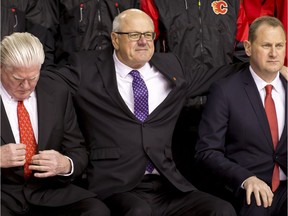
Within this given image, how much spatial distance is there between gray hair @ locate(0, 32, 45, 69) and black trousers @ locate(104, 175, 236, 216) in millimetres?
709

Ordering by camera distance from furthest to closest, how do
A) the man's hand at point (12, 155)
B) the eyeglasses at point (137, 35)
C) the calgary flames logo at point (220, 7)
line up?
the calgary flames logo at point (220, 7) < the eyeglasses at point (137, 35) < the man's hand at point (12, 155)

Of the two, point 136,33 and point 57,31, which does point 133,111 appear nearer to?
point 136,33

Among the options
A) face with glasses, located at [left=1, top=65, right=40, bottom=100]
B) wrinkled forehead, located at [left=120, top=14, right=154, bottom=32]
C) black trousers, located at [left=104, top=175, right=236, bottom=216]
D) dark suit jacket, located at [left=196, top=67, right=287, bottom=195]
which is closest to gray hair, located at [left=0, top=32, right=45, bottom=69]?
face with glasses, located at [left=1, top=65, right=40, bottom=100]

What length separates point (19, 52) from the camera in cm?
270

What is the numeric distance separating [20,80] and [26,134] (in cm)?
23

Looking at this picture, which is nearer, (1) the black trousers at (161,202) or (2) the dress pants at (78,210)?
(2) the dress pants at (78,210)

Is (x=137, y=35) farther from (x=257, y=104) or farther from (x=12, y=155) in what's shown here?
(x=12, y=155)

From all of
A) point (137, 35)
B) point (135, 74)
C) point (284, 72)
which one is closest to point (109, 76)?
point (135, 74)

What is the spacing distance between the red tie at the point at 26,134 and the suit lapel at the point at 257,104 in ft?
3.31

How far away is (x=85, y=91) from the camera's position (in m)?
3.08

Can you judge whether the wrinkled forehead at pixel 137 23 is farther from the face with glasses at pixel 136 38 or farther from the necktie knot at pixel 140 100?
the necktie knot at pixel 140 100

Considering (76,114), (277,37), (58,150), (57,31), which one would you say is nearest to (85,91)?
(76,114)

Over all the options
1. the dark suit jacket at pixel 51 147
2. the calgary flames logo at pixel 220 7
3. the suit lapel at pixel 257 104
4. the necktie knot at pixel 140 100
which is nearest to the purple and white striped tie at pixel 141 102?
the necktie knot at pixel 140 100

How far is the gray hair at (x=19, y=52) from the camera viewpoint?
2.70 meters
